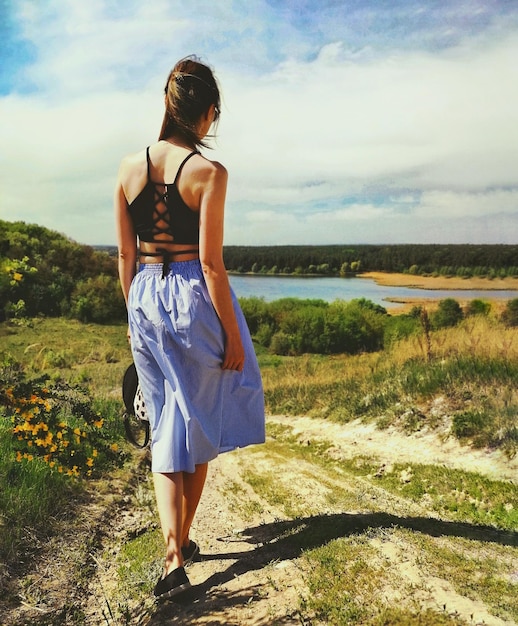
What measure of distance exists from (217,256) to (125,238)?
452 mm

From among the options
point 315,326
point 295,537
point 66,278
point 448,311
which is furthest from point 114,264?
point 295,537

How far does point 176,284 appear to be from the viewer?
2354mm

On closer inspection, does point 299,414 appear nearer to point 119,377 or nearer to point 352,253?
point 119,377

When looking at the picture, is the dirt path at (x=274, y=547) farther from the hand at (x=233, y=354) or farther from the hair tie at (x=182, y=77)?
the hair tie at (x=182, y=77)

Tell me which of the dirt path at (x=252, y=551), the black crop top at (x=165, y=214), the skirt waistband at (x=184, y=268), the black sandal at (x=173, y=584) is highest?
the black crop top at (x=165, y=214)

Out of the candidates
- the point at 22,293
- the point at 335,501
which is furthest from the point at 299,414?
the point at 22,293

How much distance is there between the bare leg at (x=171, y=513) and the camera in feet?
7.72

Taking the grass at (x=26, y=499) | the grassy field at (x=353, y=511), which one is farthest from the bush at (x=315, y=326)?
the grass at (x=26, y=499)

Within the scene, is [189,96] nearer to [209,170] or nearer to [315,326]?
[209,170]

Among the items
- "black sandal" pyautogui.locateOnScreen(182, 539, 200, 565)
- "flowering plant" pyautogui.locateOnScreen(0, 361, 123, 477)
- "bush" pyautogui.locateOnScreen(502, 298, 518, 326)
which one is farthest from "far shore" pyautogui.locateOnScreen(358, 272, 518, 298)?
"black sandal" pyautogui.locateOnScreen(182, 539, 200, 565)

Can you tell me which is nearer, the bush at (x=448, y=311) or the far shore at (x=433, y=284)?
the bush at (x=448, y=311)

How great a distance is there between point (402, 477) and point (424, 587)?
221cm

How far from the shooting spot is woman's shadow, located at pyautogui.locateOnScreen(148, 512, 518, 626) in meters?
2.40

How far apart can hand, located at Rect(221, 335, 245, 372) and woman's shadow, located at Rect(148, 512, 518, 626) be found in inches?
35.2
